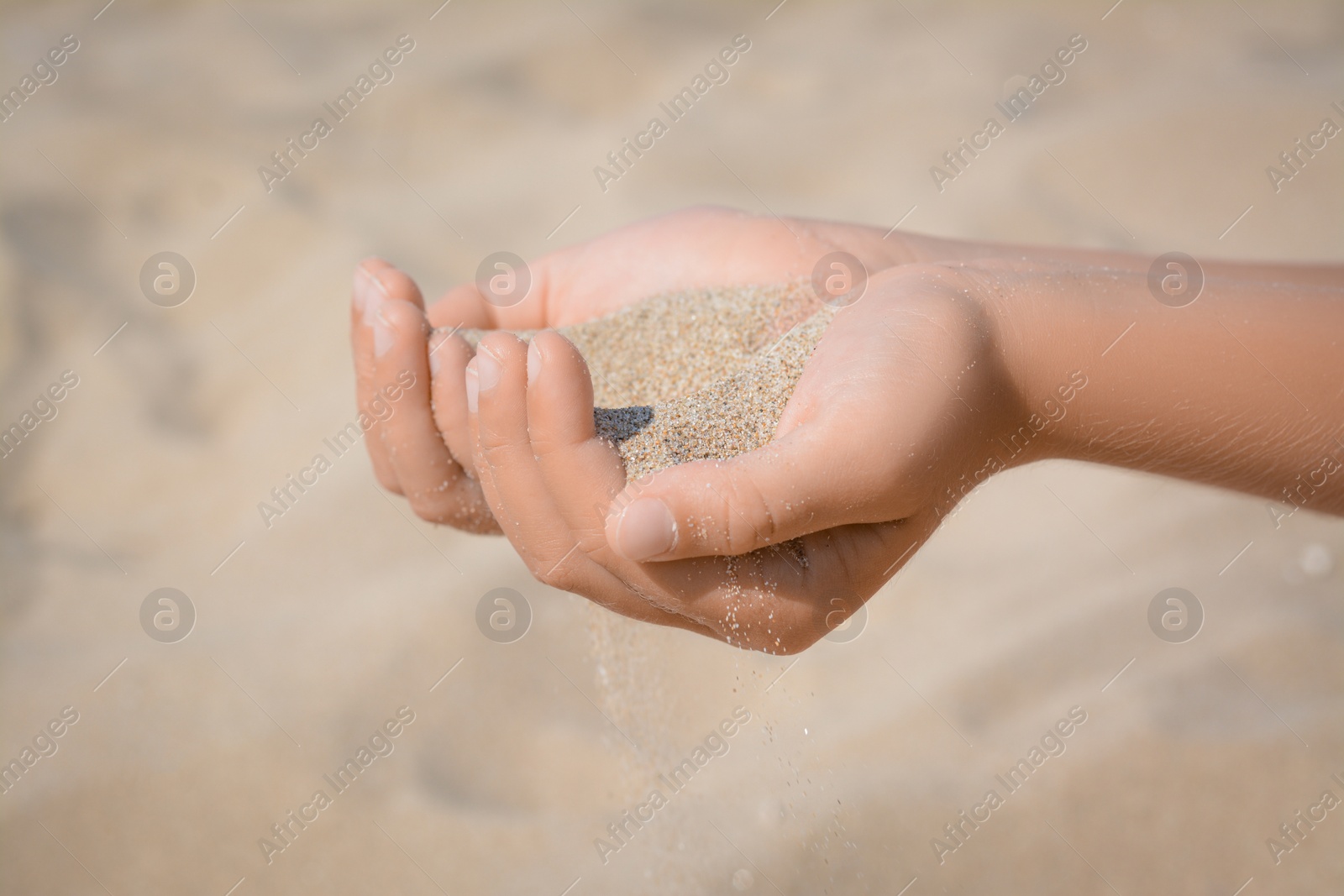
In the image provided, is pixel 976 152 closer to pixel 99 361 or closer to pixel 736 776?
pixel 736 776

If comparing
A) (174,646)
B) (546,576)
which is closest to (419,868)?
(174,646)

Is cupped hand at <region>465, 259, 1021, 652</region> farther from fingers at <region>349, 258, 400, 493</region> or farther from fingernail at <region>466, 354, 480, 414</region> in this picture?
fingers at <region>349, 258, 400, 493</region>

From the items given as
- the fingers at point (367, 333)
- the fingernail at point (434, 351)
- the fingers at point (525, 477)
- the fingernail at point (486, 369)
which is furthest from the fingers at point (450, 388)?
the fingernail at point (486, 369)

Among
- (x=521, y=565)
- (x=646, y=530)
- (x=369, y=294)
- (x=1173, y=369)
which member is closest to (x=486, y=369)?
(x=646, y=530)

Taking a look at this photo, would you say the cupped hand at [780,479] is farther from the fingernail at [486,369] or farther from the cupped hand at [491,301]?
the cupped hand at [491,301]

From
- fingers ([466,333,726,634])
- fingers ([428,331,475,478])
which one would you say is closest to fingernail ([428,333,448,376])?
fingers ([428,331,475,478])

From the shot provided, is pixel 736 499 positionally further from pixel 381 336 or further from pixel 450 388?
pixel 381 336
